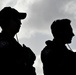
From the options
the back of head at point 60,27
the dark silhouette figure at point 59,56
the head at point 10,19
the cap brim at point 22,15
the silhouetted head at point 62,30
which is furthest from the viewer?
the back of head at point 60,27

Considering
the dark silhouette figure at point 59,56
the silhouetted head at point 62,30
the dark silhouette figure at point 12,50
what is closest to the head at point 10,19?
the dark silhouette figure at point 12,50

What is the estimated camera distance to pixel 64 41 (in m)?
10.2

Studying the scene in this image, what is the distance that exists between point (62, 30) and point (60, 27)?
17 centimetres

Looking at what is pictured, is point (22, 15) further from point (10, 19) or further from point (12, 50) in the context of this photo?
point (12, 50)

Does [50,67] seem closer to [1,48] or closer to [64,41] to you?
[64,41]

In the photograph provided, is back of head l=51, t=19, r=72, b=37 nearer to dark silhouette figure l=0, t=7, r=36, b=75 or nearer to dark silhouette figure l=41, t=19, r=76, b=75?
dark silhouette figure l=41, t=19, r=76, b=75

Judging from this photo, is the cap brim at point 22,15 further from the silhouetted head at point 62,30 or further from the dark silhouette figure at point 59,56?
the silhouetted head at point 62,30

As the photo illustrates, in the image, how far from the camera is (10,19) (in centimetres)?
815

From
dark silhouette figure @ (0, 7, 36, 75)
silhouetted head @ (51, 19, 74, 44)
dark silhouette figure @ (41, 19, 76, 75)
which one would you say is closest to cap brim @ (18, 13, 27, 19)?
dark silhouette figure @ (0, 7, 36, 75)

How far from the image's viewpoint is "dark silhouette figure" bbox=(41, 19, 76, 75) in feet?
30.8

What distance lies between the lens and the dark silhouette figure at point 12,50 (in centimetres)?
743

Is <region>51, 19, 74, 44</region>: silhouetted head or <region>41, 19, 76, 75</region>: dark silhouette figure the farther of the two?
<region>51, 19, 74, 44</region>: silhouetted head

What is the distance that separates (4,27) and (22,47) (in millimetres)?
797

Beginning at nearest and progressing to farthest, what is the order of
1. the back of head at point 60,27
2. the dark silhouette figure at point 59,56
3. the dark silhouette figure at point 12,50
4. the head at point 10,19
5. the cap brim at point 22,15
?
the dark silhouette figure at point 12,50 → the head at point 10,19 → the cap brim at point 22,15 → the dark silhouette figure at point 59,56 → the back of head at point 60,27
